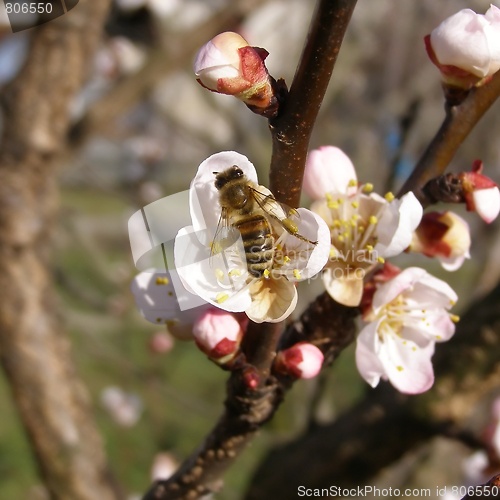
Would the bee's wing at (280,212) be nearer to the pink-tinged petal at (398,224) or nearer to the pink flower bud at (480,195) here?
the pink-tinged petal at (398,224)

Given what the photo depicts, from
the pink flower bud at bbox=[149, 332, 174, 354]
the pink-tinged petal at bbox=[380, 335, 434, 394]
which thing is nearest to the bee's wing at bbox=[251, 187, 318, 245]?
the pink-tinged petal at bbox=[380, 335, 434, 394]

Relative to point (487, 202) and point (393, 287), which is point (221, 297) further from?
point (487, 202)

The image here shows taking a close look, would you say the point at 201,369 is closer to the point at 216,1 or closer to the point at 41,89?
the point at 216,1

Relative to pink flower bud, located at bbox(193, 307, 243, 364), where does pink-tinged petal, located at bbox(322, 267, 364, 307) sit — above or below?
above

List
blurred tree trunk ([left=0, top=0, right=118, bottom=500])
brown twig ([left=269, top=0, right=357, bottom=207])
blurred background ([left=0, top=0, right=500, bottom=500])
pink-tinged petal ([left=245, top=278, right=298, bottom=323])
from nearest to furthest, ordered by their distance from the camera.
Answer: brown twig ([left=269, top=0, right=357, bottom=207]) → pink-tinged petal ([left=245, top=278, right=298, bottom=323]) → blurred tree trunk ([left=0, top=0, right=118, bottom=500]) → blurred background ([left=0, top=0, right=500, bottom=500])

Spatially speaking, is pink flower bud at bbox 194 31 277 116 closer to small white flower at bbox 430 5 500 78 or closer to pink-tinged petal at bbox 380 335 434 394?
small white flower at bbox 430 5 500 78

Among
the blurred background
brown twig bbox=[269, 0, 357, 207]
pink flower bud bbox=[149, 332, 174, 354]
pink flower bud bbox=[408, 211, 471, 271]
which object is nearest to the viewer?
brown twig bbox=[269, 0, 357, 207]

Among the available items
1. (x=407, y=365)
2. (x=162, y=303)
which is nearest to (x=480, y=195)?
(x=407, y=365)
